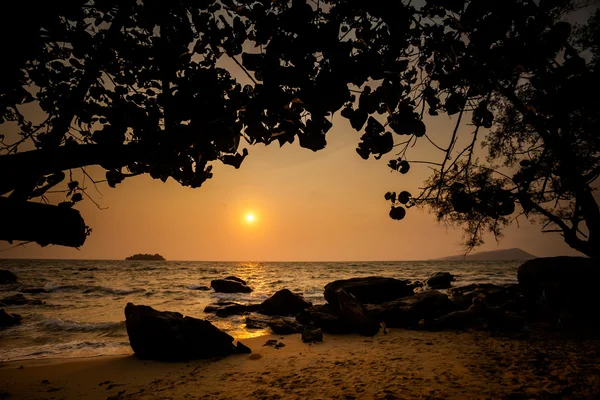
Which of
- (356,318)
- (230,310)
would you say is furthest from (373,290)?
(230,310)

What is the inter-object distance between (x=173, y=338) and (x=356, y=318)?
544 centimetres

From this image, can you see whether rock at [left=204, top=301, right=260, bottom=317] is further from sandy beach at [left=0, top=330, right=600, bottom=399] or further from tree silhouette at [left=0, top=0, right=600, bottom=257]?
tree silhouette at [left=0, top=0, right=600, bottom=257]

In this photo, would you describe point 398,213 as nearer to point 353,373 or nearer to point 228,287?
point 353,373

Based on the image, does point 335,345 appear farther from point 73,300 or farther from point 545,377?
point 73,300

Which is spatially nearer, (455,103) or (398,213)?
(455,103)

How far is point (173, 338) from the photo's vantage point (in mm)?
6914

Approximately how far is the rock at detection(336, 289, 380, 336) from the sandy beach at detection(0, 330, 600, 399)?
3.49ft

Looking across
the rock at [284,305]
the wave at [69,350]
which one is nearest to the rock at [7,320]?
the wave at [69,350]

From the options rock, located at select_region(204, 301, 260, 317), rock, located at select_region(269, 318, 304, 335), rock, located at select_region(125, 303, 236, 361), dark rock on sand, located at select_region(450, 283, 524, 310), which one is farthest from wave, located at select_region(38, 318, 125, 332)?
dark rock on sand, located at select_region(450, 283, 524, 310)

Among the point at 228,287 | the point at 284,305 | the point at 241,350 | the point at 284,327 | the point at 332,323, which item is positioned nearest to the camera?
the point at 241,350

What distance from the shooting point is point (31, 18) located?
162cm

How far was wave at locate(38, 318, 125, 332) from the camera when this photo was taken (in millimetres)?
10781

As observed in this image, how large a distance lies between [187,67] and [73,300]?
2182 centimetres

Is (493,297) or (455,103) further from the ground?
(455,103)
